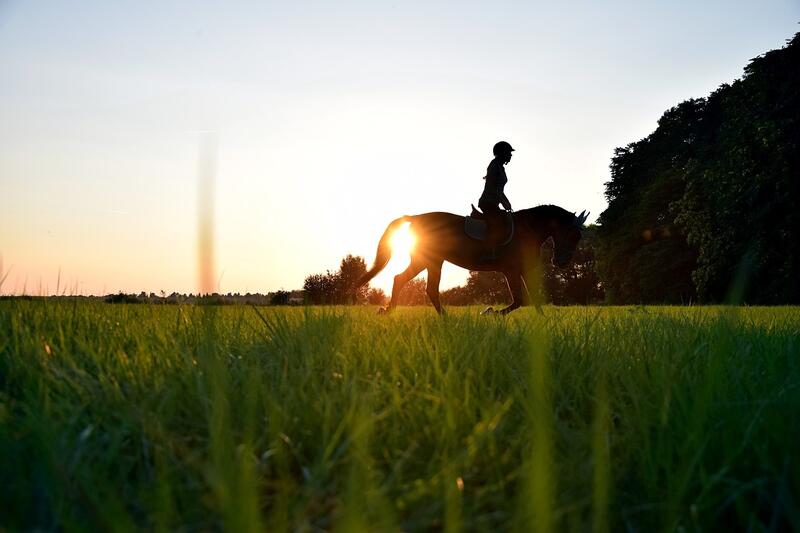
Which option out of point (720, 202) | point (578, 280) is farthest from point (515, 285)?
point (578, 280)

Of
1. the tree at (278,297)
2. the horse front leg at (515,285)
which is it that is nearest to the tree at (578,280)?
the horse front leg at (515,285)

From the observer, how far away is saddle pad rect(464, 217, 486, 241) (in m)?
10.1

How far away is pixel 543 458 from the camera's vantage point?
1768mm

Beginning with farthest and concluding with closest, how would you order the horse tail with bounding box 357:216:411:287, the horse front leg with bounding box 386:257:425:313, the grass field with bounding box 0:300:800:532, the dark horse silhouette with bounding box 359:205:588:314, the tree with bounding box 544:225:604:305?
the tree with bounding box 544:225:604:305 → the horse front leg with bounding box 386:257:425:313 → the dark horse silhouette with bounding box 359:205:588:314 → the horse tail with bounding box 357:216:411:287 → the grass field with bounding box 0:300:800:532

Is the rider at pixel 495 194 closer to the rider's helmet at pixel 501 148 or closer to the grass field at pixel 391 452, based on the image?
the rider's helmet at pixel 501 148

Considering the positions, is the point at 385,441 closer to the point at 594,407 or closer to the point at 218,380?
the point at 218,380

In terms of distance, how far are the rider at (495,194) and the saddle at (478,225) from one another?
3.4 inches

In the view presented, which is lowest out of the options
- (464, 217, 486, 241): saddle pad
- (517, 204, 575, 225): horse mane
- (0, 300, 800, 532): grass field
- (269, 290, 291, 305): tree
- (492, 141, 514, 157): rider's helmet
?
(0, 300, 800, 532): grass field

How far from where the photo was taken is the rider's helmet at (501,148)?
31.3 feet

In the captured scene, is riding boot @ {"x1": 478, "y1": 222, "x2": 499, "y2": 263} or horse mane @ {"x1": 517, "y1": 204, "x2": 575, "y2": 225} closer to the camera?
riding boot @ {"x1": 478, "y1": 222, "x2": 499, "y2": 263}

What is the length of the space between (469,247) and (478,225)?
392 millimetres

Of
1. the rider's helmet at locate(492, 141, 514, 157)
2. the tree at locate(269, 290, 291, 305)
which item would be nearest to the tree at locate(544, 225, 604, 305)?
the rider's helmet at locate(492, 141, 514, 157)

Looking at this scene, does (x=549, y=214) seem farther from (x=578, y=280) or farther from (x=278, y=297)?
(x=578, y=280)

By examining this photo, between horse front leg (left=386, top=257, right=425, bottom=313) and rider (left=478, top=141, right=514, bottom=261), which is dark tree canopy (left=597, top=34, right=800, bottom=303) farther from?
horse front leg (left=386, top=257, right=425, bottom=313)
